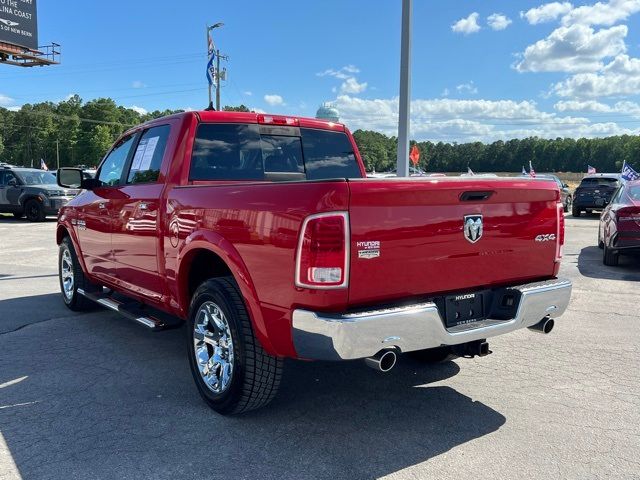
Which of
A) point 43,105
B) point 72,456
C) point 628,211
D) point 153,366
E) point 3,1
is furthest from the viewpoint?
point 43,105

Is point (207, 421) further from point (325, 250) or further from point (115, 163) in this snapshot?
point (115, 163)

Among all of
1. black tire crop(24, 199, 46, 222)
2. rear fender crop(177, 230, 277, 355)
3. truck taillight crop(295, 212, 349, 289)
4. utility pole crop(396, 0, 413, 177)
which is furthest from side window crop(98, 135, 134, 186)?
black tire crop(24, 199, 46, 222)

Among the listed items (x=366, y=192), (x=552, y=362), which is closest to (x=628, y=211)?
(x=552, y=362)

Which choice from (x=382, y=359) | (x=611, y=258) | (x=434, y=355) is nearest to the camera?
(x=382, y=359)

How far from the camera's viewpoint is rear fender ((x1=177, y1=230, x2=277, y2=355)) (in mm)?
3158

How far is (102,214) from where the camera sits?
5344 millimetres

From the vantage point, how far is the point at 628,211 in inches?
351

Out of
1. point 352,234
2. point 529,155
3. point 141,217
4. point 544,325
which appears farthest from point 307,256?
point 529,155

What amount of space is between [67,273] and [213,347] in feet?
12.3

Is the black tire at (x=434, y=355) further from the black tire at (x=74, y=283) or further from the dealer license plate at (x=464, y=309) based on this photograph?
the black tire at (x=74, y=283)

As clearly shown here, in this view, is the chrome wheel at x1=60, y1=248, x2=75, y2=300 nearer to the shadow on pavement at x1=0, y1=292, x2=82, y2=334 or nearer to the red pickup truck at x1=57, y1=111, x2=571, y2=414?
the shadow on pavement at x1=0, y1=292, x2=82, y2=334

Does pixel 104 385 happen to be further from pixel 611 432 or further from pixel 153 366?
pixel 611 432

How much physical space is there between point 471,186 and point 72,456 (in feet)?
9.17

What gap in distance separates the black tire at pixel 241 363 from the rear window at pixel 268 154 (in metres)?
1.26
